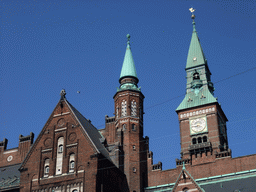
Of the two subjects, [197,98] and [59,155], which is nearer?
[59,155]

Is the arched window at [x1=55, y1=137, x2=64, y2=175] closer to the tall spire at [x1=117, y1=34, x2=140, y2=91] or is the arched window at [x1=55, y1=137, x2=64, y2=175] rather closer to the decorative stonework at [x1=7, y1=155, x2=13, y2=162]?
the tall spire at [x1=117, y1=34, x2=140, y2=91]

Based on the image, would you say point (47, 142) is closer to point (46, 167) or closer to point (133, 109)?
point (46, 167)

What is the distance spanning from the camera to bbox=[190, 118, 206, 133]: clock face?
68.6m

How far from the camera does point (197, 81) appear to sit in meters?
74.6

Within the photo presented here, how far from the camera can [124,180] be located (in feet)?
196

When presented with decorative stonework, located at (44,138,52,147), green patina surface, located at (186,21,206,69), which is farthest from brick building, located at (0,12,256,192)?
green patina surface, located at (186,21,206,69)

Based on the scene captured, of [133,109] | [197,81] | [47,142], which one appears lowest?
[47,142]

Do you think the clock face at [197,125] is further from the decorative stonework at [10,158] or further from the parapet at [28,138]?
the decorative stonework at [10,158]

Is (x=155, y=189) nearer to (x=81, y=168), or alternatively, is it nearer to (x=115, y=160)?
(x=115, y=160)

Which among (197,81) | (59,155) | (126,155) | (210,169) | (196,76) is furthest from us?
(196,76)

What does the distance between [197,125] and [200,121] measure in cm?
73

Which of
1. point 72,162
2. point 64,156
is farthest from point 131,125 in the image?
point 64,156

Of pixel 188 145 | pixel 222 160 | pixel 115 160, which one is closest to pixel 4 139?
pixel 115 160

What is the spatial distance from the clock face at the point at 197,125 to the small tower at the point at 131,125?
8.22 metres
